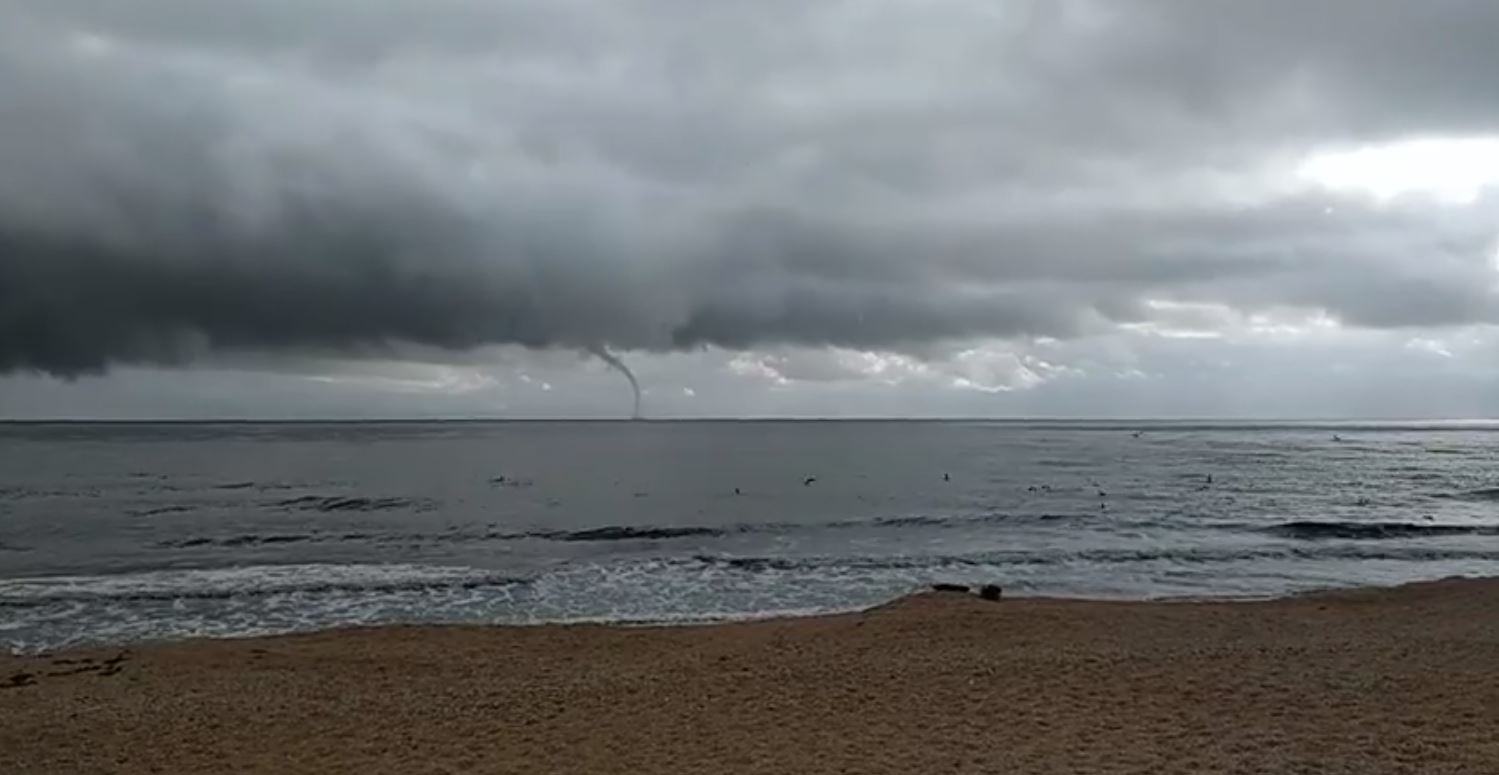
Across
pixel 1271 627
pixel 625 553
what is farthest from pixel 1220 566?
pixel 625 553

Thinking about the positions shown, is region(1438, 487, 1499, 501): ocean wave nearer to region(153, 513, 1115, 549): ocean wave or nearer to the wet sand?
region(153, 513, 1115, 549): ocean wave

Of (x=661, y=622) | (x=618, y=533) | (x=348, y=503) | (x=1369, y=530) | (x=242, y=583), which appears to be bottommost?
(x=348, y=503)

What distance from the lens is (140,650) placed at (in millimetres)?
17547

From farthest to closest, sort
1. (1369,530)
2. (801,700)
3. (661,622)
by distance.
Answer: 1. (1369,530)
2. (661,622)
3. (801,700)

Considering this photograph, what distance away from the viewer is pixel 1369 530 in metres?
39.1

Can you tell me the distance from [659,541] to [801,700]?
1007 inches

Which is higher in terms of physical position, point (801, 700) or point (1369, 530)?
point (801, 700)

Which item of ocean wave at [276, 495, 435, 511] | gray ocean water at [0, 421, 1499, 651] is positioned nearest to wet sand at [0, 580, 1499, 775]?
gray ocean water at [0, 421, 1499, 651]

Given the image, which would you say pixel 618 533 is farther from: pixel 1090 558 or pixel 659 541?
pixel 1090 558

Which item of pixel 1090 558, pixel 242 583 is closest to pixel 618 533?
pixel 242 583

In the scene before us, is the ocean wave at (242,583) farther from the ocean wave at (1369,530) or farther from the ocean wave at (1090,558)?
the ocean wave at (1369,530)

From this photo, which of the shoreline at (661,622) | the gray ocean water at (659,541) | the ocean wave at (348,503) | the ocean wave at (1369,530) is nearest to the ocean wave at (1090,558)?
the gray ocean water at (659,541)

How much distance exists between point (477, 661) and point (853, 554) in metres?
18.3

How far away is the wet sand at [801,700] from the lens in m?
10.1
